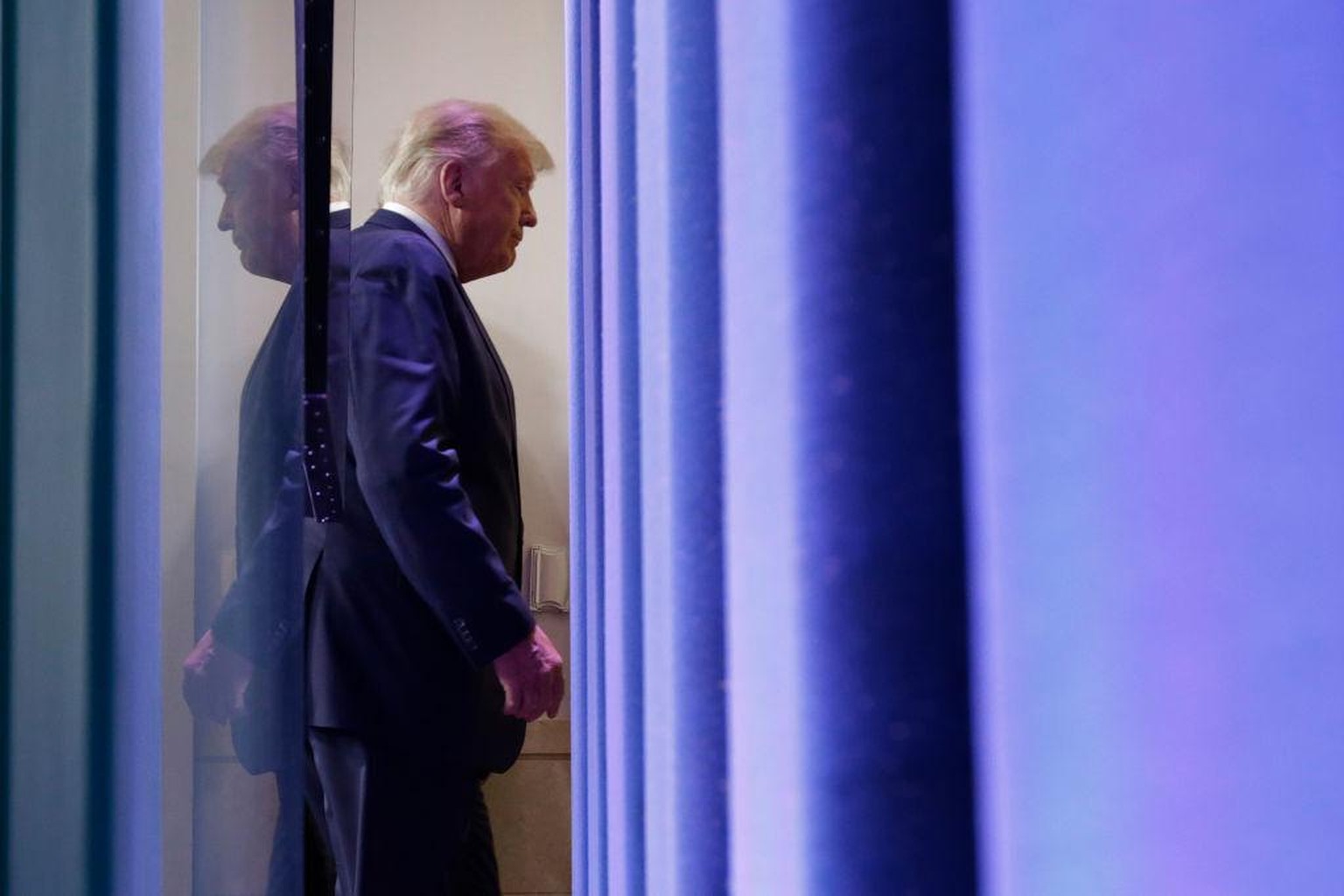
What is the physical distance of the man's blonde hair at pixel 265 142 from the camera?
70 cm

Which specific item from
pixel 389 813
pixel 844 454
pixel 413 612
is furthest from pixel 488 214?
pixel 844 454

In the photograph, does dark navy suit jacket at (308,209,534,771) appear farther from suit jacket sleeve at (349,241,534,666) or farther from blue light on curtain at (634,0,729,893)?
blue light on curtain at (634,0,729,893)

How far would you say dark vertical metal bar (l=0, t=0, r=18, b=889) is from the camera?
1.81 ft

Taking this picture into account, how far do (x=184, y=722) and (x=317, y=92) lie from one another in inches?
18.2

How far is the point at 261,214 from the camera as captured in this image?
30.7 inches

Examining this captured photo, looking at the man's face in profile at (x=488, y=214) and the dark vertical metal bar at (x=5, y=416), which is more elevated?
the man's face in profile at (x=488, y=214)

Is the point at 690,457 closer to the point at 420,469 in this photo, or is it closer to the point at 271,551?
the point at 271,551

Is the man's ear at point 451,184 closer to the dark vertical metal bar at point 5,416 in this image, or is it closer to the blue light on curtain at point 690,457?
the dark vertical metal bar at point 5,416

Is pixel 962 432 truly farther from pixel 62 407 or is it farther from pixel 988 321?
pixel 62 407

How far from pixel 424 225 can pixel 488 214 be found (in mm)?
124

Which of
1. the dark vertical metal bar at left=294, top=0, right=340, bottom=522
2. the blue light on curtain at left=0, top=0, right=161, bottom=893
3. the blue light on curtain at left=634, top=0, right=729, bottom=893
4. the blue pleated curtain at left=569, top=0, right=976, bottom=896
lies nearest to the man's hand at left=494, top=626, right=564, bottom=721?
the dark vertical metal bar at left=294, top=0, right=340, bottom=522

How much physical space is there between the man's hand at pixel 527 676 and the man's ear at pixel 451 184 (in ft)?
1.91

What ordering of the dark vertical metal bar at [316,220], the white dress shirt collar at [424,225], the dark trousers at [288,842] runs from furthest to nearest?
the white dress shirt collar at [424,225]
the dark vertical metal bar at [316,220]
the dark trousers at [288,842]

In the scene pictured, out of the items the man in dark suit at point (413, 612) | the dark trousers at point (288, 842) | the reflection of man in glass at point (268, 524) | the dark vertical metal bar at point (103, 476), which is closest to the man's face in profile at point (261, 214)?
the reflection of man in glass at point (268, 524)
